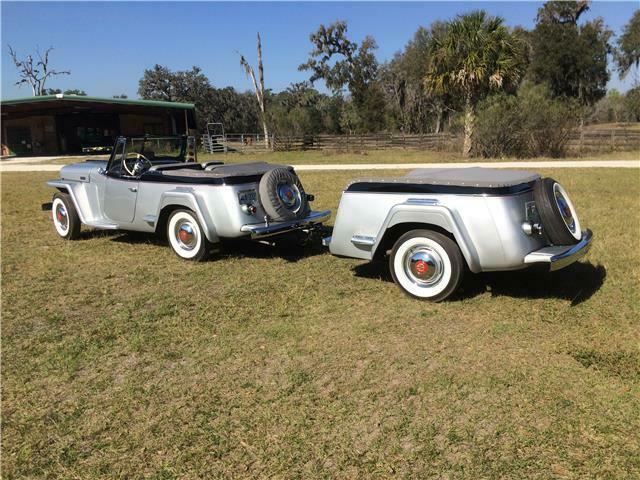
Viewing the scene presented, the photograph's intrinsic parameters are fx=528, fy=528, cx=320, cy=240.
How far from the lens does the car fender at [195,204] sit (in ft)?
19.1

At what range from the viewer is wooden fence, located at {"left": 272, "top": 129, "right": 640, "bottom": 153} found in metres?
24.5

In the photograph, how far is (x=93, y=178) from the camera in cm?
712

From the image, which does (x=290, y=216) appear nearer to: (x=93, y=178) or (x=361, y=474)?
(x=93, y=178)

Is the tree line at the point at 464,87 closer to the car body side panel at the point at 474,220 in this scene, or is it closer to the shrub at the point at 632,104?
the shrub at the point at 632,104

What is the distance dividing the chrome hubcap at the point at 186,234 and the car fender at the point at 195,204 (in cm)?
25

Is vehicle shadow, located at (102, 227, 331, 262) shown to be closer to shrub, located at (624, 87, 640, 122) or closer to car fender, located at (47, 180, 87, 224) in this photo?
car fender, located at (47, 180, 87, 224)

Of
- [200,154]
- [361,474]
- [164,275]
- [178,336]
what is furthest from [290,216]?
[200,154]

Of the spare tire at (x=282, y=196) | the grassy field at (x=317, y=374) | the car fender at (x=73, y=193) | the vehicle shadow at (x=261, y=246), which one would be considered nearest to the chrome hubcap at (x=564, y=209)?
the grassy field at (x=317, y=374)

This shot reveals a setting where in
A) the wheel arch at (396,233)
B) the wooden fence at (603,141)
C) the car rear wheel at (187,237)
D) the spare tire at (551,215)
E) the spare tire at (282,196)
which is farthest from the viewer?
the wooden fence at (603,141)

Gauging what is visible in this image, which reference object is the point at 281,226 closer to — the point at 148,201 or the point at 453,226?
the point at 148,201

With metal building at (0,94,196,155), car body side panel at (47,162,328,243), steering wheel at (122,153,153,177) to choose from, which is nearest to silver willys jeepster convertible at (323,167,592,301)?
car body side panel at (47,162,328,243)

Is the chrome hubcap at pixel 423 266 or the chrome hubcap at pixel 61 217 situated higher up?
the chrome hubcap at pixel 61 217

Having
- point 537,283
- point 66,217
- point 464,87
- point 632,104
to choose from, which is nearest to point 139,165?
point 66,217

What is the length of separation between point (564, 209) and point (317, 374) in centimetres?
267
